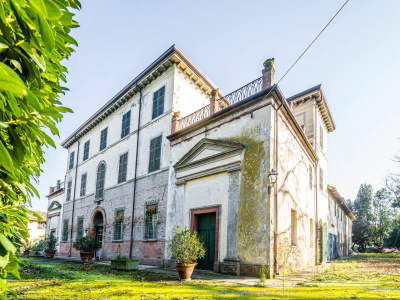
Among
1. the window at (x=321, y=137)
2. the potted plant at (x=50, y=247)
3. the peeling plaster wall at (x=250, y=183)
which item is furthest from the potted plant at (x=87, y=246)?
the window at (x=321, y=137)

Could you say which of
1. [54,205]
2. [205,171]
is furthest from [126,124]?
[54,205]

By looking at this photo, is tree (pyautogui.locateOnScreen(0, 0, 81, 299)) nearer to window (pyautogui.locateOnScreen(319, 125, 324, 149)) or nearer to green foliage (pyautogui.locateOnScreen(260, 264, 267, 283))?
green foliage (pyautogui.locateOnScreen(260, 264, 267, 283))

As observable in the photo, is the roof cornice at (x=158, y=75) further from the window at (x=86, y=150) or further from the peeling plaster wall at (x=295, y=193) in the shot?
the peeling plaster wall at (x=295, y=193)

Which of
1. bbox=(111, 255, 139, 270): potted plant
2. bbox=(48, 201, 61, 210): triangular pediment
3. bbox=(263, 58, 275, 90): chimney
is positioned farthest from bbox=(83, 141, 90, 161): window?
bbox=(263, 58, 275, 90): chimney

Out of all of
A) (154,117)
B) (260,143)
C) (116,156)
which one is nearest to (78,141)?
(116,156)

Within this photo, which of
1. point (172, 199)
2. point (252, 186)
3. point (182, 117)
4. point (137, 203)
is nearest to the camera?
point (252, 186)

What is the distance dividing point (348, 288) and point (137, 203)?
37.7 ft

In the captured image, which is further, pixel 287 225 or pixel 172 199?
pixel 172 199

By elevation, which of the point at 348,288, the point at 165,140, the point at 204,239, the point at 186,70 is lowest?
the point at 348,288

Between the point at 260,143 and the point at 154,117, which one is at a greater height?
the point at 154,117

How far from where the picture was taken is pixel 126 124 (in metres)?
19.3

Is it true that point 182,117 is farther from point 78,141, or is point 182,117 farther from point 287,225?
point 78,141

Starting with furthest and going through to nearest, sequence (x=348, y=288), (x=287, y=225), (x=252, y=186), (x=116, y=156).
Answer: (x=116, y=156)
(x=287, y=225)
(x=252, y=186)
(x=348, y=288)

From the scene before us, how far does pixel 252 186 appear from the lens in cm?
1058
